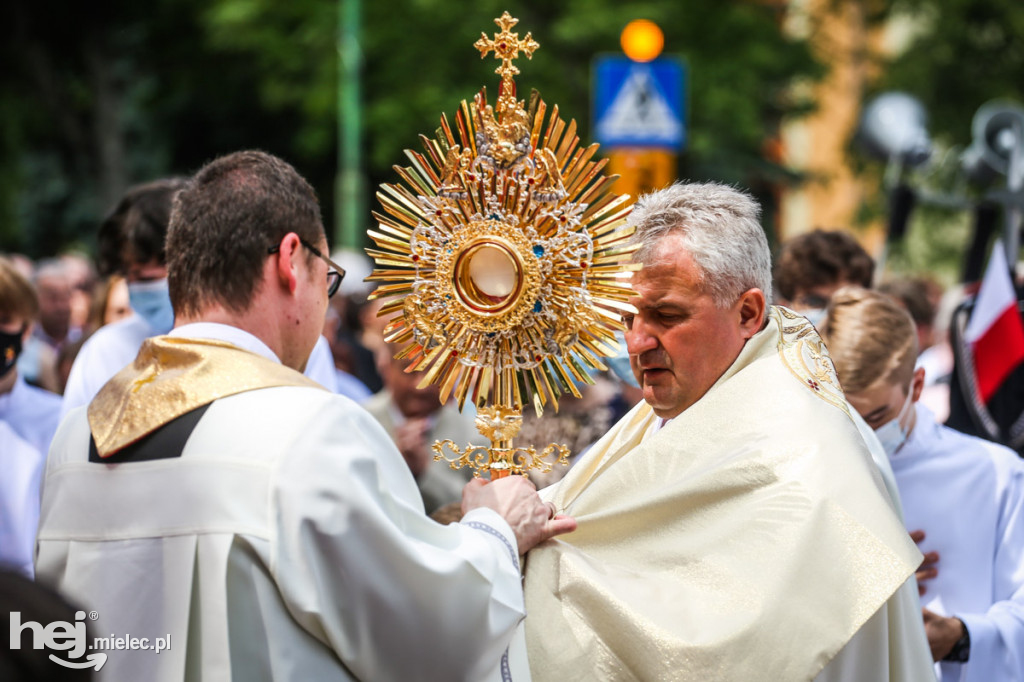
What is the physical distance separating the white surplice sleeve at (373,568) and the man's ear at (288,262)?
0.36m

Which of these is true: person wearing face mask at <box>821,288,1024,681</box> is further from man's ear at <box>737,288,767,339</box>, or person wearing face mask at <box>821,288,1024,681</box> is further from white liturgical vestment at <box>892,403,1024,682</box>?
man's ear at <box>737,288,767,339</box>

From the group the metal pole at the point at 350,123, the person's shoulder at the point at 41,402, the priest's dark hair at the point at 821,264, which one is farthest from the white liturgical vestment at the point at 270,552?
the metal pole at the point at 350,123

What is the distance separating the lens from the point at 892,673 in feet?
9.23

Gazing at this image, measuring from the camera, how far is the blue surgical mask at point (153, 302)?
4207mm

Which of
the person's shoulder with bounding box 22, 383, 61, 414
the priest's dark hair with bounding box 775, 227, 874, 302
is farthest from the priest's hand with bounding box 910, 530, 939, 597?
the person's shoulder with bounding box 22, 383, 61, 414

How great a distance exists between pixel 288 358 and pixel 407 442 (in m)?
2.47

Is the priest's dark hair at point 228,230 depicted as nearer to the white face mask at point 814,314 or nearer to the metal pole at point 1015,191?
the white face mask at point 814,314

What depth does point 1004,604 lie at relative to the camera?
3557mm

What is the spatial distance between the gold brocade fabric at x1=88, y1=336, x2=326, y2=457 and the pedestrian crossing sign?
531cm

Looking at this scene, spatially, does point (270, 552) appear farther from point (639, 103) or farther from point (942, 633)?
point (639, 103)

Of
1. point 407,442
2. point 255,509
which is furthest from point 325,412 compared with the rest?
point 407,442

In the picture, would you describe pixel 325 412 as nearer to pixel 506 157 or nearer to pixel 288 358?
pixel 288 358

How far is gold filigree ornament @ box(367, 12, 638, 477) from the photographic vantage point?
2.76 metres

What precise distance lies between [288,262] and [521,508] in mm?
743
